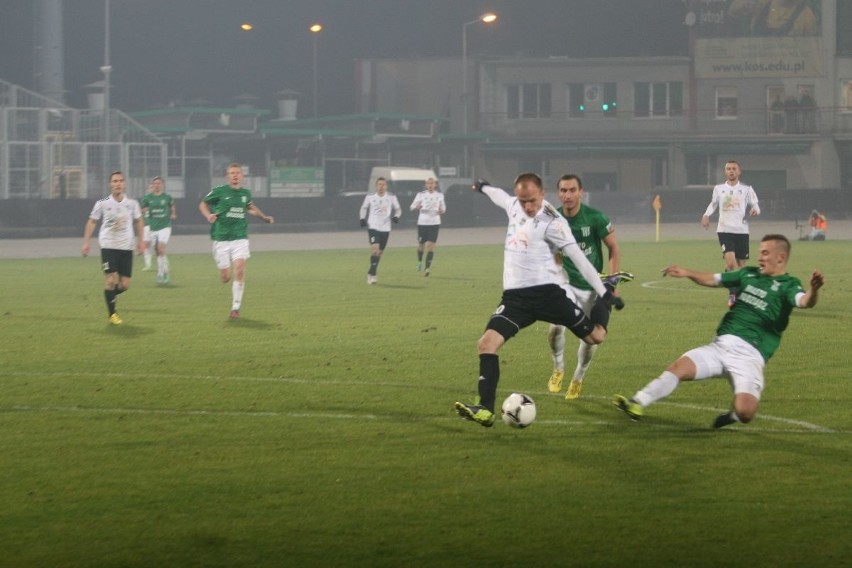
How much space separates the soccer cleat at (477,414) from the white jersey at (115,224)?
10.1 meters

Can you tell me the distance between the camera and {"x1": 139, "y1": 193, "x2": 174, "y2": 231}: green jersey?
28.1 meters

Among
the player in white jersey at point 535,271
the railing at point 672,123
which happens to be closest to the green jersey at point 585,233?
the player in white jersey at point 535,271

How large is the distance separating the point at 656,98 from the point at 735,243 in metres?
57.3

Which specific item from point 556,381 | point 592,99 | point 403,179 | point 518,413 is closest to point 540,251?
point 518,413

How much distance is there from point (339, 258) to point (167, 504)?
1113 inches

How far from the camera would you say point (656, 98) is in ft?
258

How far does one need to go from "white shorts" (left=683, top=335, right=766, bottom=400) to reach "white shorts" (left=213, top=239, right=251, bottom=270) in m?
10.6

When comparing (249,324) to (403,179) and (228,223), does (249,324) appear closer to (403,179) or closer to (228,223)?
(228,223)

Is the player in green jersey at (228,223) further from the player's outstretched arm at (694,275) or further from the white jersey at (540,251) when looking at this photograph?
the player's outstretched arm at (694,275)

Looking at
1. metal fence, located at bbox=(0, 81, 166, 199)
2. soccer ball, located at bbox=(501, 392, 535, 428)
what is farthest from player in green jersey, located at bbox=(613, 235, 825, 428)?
metal fence, located at bbox=(0, 81, 166, 199)

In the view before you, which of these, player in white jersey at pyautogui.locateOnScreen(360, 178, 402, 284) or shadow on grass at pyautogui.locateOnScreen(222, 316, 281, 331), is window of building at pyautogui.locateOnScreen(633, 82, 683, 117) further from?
shadow on grass at pyautogui.locateOnScreen(222, 316, 281, 331)

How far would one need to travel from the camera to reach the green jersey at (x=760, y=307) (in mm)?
9750

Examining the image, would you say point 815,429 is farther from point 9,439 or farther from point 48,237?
point 48,237

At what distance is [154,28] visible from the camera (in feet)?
256
